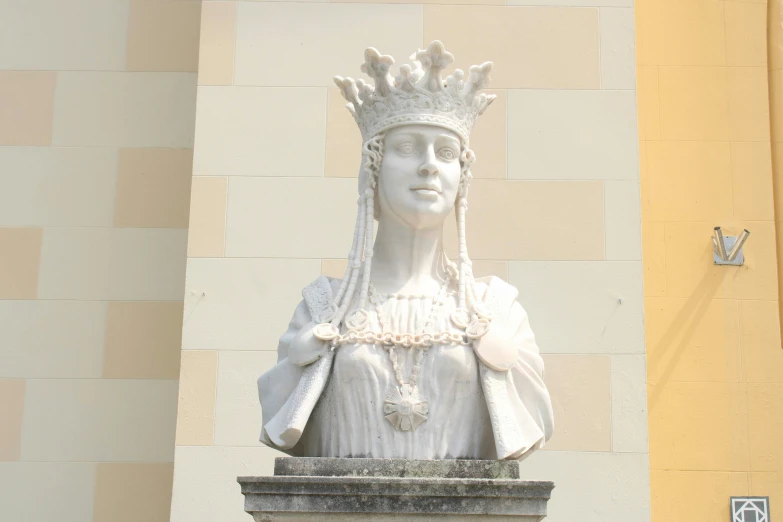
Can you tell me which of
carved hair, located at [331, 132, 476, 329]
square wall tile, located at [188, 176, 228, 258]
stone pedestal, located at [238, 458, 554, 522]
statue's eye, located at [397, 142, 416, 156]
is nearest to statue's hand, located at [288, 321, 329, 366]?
carved hair, located at [331, 132, 476, 329]

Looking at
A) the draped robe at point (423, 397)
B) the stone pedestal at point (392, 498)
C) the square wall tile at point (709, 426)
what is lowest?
the stone pedestal at point (392, 498)

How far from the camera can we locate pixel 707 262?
7.65 metres

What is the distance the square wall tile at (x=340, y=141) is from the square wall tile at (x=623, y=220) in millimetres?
1398

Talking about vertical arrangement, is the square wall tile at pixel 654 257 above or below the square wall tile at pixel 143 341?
above

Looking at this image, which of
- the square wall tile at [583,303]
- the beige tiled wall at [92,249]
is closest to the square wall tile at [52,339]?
the beige tiled wall at [92,249]

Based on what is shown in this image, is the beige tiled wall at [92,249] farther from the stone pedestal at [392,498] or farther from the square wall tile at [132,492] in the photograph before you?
the stone pedestal at [392,498]

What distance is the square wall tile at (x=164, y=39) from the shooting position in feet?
26.7

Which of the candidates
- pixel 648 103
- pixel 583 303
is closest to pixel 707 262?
pixel 583 303

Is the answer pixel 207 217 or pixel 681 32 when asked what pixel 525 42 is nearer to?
pixel 681 32

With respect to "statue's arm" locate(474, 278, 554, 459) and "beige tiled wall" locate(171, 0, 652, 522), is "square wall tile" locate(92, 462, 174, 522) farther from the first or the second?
"statue's arm" locate(474, 278, 554, 459)

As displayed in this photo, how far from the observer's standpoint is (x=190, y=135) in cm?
800

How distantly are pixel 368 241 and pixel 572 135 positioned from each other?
2405 millimetres

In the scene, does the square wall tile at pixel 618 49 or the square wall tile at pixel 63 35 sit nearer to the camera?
the square wall tile at pixel 618 49

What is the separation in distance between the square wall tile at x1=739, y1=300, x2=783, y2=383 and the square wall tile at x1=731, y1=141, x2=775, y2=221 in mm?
533
